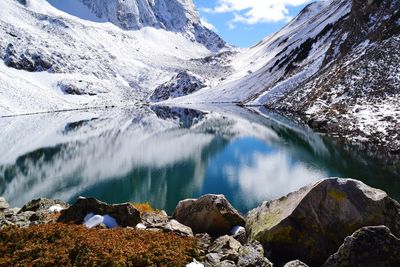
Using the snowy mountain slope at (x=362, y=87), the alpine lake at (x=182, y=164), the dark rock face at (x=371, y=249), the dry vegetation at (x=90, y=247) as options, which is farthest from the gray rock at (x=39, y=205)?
the snowy mountain slope at (x=362, y=87)

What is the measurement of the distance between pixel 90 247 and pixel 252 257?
4861mm

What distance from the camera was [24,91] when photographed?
481ft

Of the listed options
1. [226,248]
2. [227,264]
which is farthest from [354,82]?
[227,264]

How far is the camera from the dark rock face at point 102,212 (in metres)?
17.1

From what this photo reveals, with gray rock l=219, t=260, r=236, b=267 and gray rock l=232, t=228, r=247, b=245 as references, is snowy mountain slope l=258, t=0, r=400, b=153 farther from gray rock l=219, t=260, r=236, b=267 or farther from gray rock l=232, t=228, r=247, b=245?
gray rock l=219, t=260, r=236, b=267

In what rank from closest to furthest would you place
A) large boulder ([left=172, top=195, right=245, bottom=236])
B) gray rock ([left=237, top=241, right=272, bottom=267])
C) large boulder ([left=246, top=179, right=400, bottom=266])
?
gray rock ([left=237, top=241, right=272, bottom=267])
large boulder ([left=246, top=179, right=400, bottom=266])
large boulder ([left=172, top=195, right=245, bottom=236])

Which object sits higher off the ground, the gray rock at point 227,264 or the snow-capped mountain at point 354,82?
the snow-capped mountain at point 354,82

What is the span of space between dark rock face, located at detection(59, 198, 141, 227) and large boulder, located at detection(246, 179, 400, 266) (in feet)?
17.8

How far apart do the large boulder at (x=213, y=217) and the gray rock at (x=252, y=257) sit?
4091 millimetres

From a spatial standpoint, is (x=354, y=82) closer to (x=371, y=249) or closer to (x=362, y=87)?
(x=362, y=87)

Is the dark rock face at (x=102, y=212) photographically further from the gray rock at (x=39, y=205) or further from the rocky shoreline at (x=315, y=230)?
the gray rock at (x=39, y=205)

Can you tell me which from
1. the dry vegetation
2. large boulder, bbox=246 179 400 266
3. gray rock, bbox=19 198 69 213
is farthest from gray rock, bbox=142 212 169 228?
gray rock, bbox=19 198 69 213

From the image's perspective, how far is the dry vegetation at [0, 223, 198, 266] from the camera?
39.2 feet

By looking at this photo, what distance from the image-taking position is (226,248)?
1468 cm
